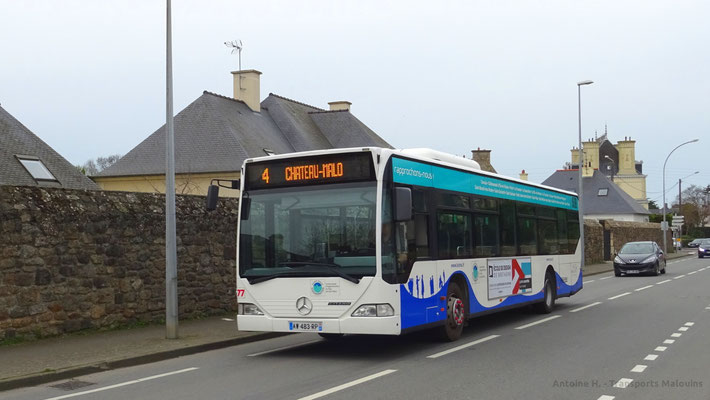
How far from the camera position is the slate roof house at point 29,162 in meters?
31.7

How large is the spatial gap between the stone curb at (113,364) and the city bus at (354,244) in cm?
113

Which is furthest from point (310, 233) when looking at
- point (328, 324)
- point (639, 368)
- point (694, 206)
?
point (694, 206)

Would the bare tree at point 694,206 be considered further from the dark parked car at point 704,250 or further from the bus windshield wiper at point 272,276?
the bus windshield wiper at point 272,276

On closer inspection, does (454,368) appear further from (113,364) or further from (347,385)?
(113,364)

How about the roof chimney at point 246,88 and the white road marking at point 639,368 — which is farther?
the roof chimney at point 246,88

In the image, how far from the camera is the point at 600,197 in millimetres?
90000

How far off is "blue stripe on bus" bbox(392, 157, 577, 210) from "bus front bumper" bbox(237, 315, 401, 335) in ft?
6.54

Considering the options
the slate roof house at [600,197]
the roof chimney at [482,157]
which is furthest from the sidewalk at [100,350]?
the slate roof house at [600,197]

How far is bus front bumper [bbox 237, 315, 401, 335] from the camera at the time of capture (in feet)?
34.6

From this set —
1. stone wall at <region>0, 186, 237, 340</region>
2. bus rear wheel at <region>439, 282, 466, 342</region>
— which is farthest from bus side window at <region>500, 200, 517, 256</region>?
stone wall at <region>0, 186, 237, 340</region>

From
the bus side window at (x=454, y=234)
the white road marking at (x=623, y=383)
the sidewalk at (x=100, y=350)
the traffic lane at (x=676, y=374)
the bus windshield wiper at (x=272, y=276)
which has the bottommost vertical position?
the traffic lane at (x=676, y=374)

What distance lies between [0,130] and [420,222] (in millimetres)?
27286

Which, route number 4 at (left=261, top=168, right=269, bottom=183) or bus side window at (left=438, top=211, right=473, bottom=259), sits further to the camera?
bus side window at (left=438, top=211, right=473, bottom=259)

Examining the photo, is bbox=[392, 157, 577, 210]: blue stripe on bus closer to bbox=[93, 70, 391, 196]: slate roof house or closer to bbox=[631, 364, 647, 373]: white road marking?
bbox=[631, 364, 647, 373]: white road marking
